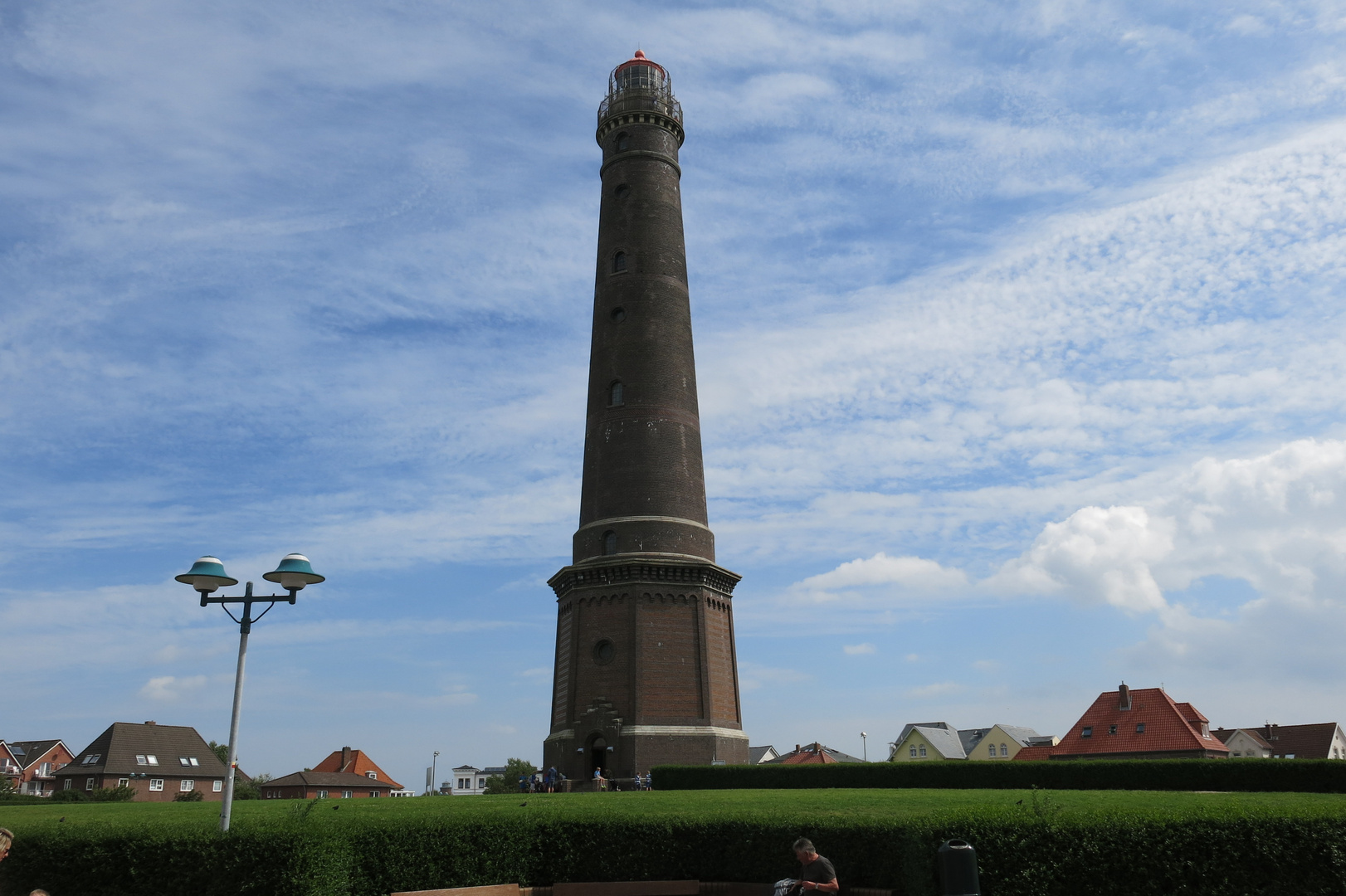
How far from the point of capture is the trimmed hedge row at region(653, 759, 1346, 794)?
2688cm

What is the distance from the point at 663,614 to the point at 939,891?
2520 centimetres

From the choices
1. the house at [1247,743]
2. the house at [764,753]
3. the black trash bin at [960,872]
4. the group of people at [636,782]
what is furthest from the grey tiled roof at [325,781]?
the black trash bin at [960,872]

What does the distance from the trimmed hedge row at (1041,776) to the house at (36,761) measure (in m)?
78.7

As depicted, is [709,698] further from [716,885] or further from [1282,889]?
[1282,889]

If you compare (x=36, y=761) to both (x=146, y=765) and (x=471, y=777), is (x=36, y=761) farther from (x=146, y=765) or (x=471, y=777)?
(x=471, y=777)

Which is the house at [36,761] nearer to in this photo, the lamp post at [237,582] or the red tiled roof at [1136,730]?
the red tiled roof at [1136,730]

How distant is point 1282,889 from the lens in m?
11.7

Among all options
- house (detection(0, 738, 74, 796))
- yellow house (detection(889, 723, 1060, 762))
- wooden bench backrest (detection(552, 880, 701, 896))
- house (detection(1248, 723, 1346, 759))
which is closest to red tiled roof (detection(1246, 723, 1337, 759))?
house (detection(1248, 723, 1346, 759))

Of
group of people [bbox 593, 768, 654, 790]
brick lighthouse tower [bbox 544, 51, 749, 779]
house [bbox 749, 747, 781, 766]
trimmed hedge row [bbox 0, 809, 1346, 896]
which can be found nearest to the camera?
trimmed hedge row [bbox 0, 809, 1346, 896]

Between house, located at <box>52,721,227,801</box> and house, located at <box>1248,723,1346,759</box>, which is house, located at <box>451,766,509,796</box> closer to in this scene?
house, located at <box>52,721,227,801</box>

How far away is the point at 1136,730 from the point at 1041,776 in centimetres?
3235

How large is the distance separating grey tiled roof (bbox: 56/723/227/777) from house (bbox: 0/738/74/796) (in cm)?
1418

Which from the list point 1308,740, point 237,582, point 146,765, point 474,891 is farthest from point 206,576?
point 1308,740

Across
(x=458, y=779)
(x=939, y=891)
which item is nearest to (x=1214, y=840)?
(x=939, y=891)
